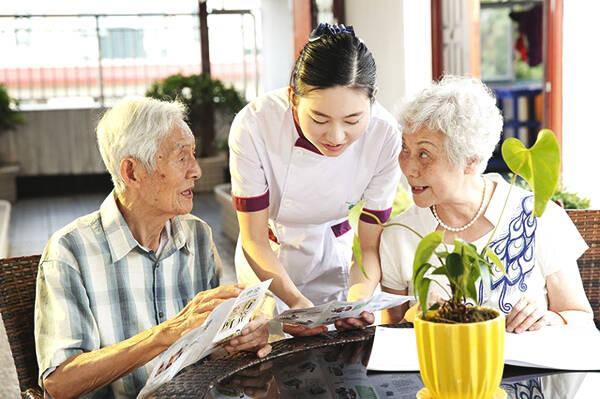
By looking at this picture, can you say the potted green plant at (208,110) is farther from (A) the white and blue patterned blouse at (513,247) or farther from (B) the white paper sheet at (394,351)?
(B) the white paper sheet at (394,351)

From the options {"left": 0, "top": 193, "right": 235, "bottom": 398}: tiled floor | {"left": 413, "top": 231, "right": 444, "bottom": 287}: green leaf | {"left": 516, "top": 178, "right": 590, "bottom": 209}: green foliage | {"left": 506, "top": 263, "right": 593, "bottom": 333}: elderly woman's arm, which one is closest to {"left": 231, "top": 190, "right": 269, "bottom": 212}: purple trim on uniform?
{"left": 506, "top": 263, "right": 593, "bottom": 333}: elderly woman's arm

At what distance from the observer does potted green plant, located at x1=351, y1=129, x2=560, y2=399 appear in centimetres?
125

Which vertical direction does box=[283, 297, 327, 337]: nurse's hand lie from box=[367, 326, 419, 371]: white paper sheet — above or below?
below

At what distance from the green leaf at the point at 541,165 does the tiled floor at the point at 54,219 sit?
362 centimetres

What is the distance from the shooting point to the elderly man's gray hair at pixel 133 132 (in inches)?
74.0

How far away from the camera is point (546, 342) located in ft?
5.55

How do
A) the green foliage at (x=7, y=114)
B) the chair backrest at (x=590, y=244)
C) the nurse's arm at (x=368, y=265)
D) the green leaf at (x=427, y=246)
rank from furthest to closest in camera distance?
the green foliage at (x=7, y=114)
the chair backrest at (x=590, y=244)
the nurse's arm at (x=368, y=265)
the green leaf at (x=427, y=246)

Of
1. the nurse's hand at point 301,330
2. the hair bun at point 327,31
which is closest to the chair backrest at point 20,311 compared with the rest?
the nurse's hand at point 301,330

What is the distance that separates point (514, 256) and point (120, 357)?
857 mm

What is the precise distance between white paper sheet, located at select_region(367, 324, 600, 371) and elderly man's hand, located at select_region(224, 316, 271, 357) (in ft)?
0.72

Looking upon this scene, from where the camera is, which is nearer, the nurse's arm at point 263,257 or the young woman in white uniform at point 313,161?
the young woman in white uniform at point 313,161

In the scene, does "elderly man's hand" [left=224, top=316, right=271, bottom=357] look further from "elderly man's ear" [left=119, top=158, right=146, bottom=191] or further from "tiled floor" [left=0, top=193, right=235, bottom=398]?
"tiled floor" [left=0, top=193, right=235, bottom=398]

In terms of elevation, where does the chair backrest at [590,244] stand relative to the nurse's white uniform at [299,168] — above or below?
below

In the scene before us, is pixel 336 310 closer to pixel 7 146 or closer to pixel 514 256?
pixel 514 256
